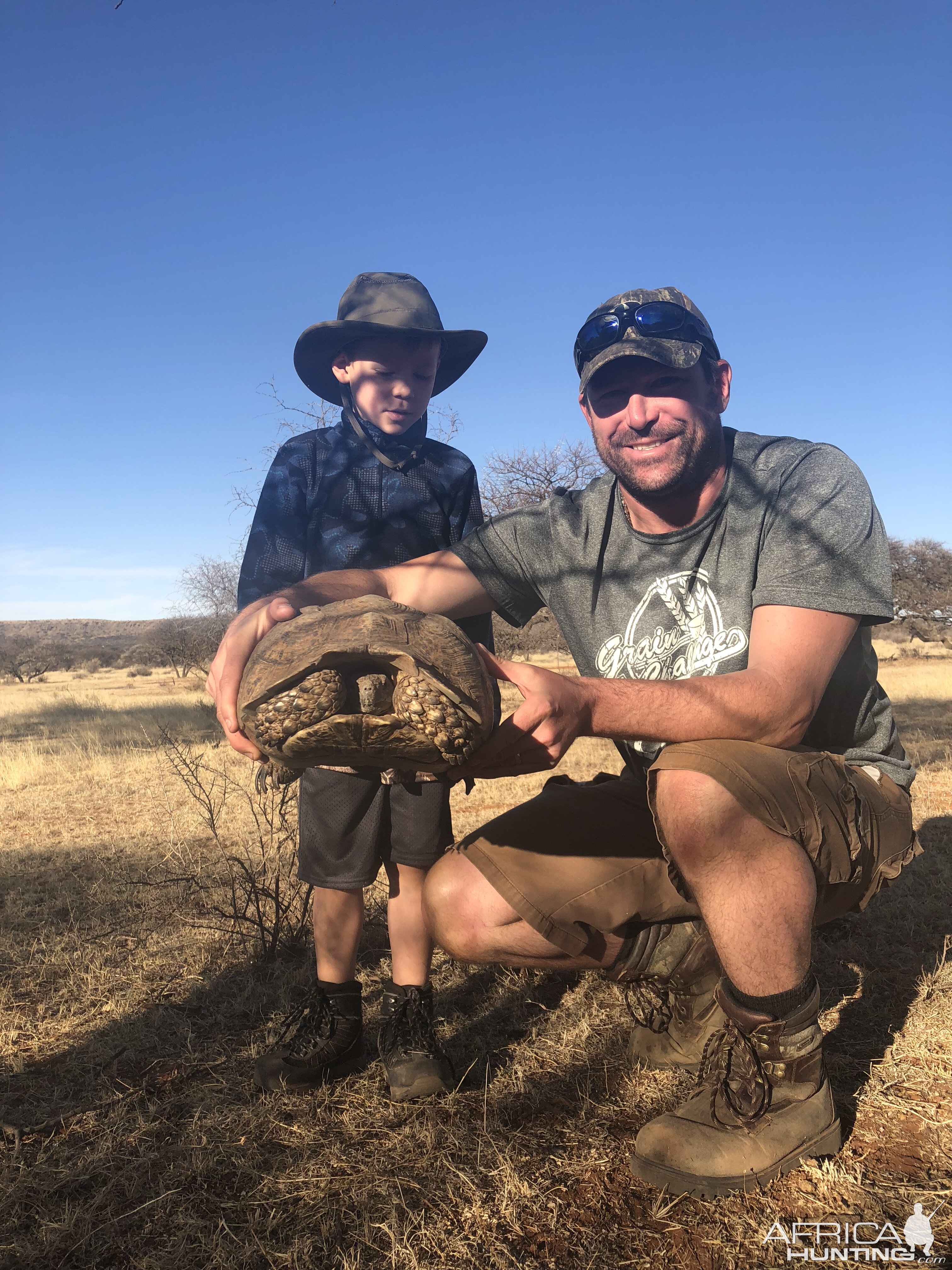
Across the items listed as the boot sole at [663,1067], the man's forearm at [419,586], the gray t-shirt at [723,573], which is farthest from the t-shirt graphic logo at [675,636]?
the boot sole at [663,1067]

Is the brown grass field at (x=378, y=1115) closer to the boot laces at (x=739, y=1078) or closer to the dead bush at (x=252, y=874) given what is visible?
the dead bush at (x=252, y=874)

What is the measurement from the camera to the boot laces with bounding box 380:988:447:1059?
292 cm

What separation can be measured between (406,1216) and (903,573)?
127ft

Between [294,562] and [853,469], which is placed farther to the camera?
[294,562]

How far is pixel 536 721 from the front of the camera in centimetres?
225

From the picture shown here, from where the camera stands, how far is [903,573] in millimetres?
35500

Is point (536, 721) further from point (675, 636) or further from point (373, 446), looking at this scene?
point (373, 446)

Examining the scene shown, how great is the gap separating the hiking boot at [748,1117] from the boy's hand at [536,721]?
3.15 ft

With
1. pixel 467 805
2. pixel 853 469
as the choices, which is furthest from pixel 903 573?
pixel 853 469

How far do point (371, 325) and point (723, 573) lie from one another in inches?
68.7

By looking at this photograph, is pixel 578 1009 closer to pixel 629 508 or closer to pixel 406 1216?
pixel 406 1216

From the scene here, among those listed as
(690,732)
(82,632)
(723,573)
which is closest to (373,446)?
(723,573)

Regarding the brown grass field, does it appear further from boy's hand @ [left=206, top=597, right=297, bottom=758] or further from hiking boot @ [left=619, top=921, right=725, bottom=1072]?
boy's hand @ [left=206, top=597, right=297, bottom=758]

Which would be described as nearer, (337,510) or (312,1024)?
(312,1024)
